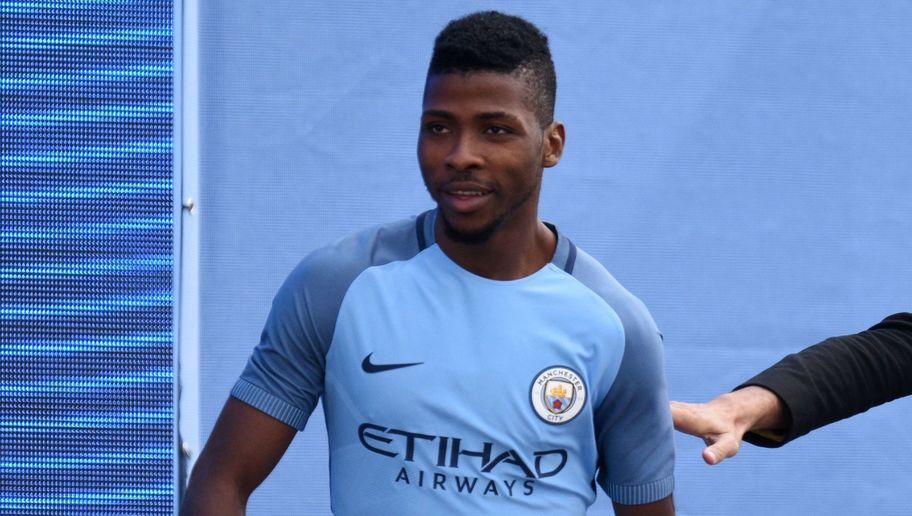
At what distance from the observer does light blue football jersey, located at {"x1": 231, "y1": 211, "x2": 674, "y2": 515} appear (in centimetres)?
139

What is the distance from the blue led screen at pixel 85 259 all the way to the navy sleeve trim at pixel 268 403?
4.35ft

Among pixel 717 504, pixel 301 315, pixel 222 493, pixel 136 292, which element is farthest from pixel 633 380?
pixel 717 504

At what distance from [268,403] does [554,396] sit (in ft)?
1.16

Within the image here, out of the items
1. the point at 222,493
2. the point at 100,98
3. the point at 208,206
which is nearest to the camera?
the point at 222,493

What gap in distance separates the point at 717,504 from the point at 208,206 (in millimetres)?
1561

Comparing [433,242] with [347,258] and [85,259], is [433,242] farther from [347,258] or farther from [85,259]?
[85,259]

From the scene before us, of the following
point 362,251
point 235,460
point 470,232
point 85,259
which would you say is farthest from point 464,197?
point 85,259

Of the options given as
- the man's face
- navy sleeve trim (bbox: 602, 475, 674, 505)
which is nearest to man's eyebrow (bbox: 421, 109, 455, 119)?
the man's face

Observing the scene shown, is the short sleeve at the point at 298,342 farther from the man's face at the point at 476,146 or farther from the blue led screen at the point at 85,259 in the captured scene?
the blue led screen at the point at 85,259

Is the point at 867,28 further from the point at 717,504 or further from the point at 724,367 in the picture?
the point at 717,504

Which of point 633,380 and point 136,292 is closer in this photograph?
point 633,380

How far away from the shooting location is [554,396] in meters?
1.42

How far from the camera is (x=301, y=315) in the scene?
1413mm

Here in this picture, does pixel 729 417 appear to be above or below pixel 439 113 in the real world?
below
